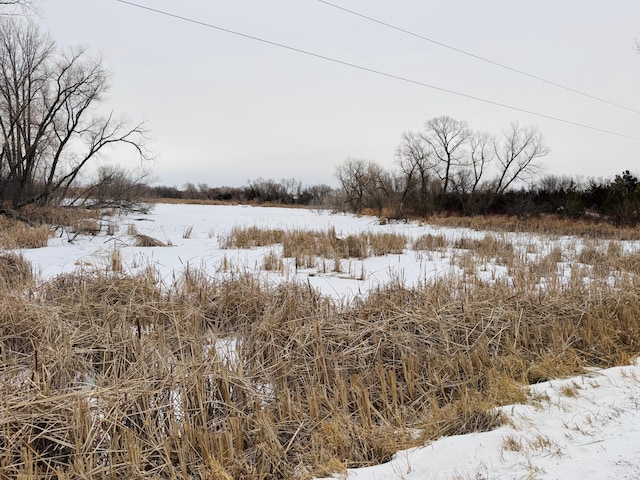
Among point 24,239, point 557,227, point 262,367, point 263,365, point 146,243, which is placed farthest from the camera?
point 557,227

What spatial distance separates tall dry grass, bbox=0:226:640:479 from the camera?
261 cm

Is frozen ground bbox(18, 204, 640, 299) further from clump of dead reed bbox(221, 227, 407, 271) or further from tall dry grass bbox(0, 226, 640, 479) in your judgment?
tall dry grass bbox(0, 226, 640, 479)

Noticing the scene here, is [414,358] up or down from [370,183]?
down

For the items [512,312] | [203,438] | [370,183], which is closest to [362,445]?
[203,438]

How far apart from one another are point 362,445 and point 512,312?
299cm

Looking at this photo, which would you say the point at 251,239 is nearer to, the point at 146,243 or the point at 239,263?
the point at 146,243

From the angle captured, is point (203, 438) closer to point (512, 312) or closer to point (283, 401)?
point (283, 401)

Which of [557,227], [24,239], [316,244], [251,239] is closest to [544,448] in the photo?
[316,244]

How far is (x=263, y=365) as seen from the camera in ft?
12.3

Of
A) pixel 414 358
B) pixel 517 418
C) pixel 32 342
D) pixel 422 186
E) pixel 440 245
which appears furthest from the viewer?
pixel 422 186

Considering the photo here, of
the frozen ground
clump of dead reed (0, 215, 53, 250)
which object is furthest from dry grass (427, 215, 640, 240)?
clump of dead reed (0, 215, 53, 250)

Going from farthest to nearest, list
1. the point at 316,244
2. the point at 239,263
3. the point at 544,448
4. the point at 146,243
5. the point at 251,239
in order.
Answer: the point at 251,239 → the point at 146,243 → the point at 316,244 → the point at 239,263 → the point at 544,448

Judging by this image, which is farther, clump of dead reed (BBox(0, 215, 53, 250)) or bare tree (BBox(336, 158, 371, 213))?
bare tree (BBox(336, 158, 371, 213))

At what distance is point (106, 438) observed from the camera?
2.67 metres
